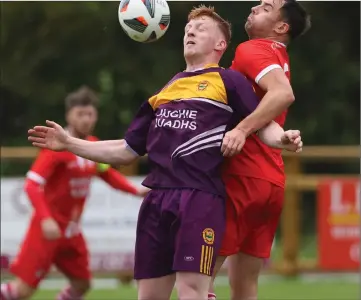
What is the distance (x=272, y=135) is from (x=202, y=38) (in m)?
0.64

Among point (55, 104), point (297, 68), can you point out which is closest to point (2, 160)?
point (55, 104)

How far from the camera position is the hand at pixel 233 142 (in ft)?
16.9

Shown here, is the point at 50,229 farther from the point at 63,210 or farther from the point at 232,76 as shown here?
the point at 232,76

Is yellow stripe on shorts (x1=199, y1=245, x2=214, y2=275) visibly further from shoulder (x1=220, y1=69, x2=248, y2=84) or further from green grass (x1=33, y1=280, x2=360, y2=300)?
green grass (x1=33, y1=280, x2=360, y2=300)

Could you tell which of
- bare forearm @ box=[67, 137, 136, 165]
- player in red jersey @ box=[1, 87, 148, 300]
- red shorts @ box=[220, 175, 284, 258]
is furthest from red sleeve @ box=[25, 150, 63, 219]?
red shorts @ box=[220, 175, 284, 258]

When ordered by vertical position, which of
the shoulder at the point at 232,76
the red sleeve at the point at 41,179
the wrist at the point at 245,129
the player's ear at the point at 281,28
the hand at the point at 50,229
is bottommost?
the hand at the point at 50,229

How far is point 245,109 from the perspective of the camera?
5273mm

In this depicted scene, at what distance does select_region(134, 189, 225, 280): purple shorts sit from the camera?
17.0ft

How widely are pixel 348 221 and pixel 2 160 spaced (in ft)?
13.7

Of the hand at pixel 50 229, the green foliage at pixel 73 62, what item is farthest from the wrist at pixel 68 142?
the green foliage at pixel 73 62

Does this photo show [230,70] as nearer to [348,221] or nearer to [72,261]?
[72,261]

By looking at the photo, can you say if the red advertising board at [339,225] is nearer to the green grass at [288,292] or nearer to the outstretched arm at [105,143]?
the green grass at [288,292]

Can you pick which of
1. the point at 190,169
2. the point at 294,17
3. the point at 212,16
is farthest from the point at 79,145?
the point at 294,17

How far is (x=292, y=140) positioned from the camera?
507cm
